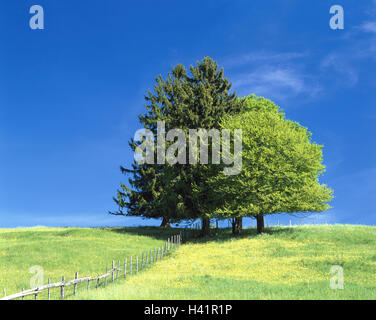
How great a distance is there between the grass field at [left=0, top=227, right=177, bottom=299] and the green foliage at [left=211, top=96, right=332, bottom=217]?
10.2m

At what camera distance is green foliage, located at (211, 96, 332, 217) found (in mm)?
44188

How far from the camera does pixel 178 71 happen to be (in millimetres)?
56312

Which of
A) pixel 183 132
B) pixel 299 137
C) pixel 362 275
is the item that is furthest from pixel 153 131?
pixel 362 275

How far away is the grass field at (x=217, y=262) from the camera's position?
19.5 m

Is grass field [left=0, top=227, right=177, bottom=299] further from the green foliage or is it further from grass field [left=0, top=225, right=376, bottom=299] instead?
the green foliage

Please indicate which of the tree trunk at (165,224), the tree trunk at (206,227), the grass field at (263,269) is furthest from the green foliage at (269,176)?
the tree trunk at (165,224)

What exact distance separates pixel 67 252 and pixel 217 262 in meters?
15.1

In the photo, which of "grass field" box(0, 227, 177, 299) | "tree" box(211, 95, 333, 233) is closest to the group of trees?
"tree" box(211, 95, 333, 233)

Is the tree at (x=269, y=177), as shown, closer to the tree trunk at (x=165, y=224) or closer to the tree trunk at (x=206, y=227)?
the tree trunk at (x=206, y=227)

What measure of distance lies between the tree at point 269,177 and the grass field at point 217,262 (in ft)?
11.4

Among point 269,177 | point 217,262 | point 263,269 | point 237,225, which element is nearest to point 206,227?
point 237,225

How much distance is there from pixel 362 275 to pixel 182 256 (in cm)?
1668
